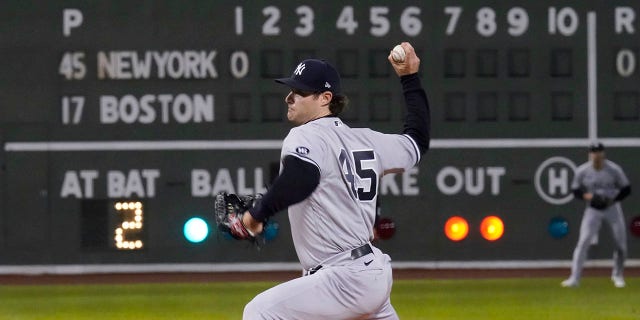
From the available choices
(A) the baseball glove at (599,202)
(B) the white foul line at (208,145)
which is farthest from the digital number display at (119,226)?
(A) the baseball glove at (599,202)

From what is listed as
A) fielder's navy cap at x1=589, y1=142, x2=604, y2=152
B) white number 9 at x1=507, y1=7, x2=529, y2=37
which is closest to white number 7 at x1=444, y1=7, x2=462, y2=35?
white number 9 at x1=507, y1=7, x2=529, y2=37

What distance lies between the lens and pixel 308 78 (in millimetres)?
6184

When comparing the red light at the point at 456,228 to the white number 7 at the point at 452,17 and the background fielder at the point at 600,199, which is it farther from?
the white number 7 at the point at 452,17

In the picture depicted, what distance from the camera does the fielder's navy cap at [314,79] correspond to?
6.17 m

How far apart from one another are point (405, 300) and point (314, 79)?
8337 mm

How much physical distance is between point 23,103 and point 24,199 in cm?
107

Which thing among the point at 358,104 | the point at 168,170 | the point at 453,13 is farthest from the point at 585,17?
the point at 168,170

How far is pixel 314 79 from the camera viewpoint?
243 inches

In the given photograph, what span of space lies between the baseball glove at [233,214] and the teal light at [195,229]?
31.8 feet

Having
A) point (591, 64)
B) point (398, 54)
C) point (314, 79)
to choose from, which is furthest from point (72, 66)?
point (314, 79)

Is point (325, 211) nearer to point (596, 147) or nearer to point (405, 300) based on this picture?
point (405, 300)

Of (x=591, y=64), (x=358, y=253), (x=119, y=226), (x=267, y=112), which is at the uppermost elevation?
(x=591, y=64)

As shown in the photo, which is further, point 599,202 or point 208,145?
point 208,145

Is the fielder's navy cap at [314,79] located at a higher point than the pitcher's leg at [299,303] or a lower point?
higher
